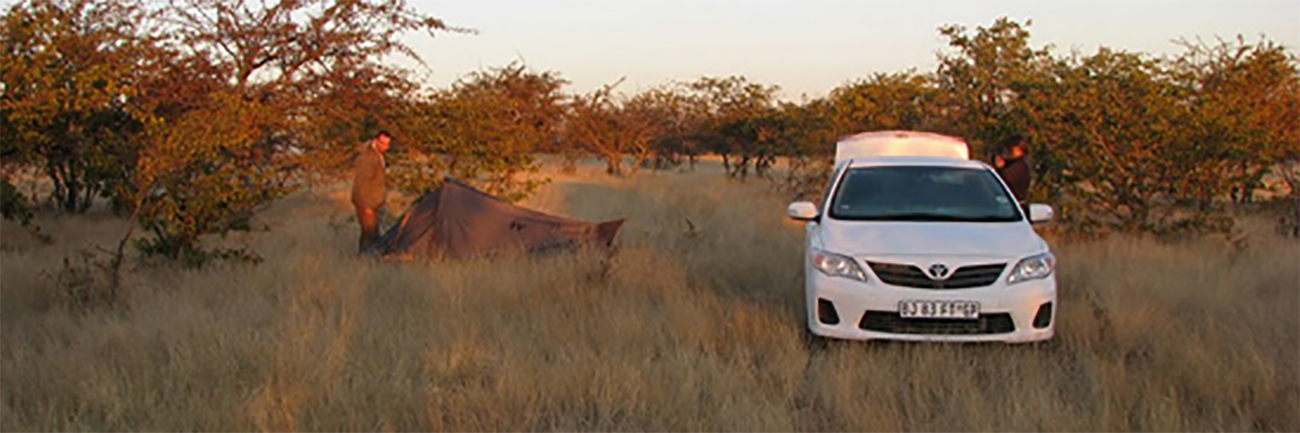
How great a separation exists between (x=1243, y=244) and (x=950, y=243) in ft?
23.6

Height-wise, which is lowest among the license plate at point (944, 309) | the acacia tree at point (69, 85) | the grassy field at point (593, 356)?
the grassy field at point (593, 356)

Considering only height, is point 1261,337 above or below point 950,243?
below

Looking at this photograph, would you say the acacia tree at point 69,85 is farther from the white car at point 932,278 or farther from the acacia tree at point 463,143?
the white car at point 932,278

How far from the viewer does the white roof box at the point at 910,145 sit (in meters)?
12.4

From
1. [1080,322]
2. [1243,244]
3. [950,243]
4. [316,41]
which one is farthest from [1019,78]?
[316,41]

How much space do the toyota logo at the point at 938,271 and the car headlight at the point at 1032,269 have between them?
0.40 meters

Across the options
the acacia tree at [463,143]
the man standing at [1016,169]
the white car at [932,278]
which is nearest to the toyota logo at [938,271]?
the white car at [932,278]

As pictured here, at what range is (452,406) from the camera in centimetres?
466

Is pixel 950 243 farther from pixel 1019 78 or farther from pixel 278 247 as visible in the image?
pixel 1019 78

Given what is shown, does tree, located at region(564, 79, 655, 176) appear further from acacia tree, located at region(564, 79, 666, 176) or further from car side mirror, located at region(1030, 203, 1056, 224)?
car side mirror, located at region(1030, 203, 1056, 224)

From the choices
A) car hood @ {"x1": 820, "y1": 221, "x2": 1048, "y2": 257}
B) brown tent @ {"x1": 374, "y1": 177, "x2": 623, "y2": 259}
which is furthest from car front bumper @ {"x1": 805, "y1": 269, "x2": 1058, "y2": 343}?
brown tent @ {"x1": 374, "y1": 177, "x2": 623, "y2": 259}

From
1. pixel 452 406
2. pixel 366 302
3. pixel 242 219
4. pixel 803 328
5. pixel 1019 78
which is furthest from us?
pixel 1019 78

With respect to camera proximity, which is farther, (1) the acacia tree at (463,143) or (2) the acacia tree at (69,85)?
(1) the acacia tree at (463,143)

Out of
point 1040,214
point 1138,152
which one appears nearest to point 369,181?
point 1040,214
